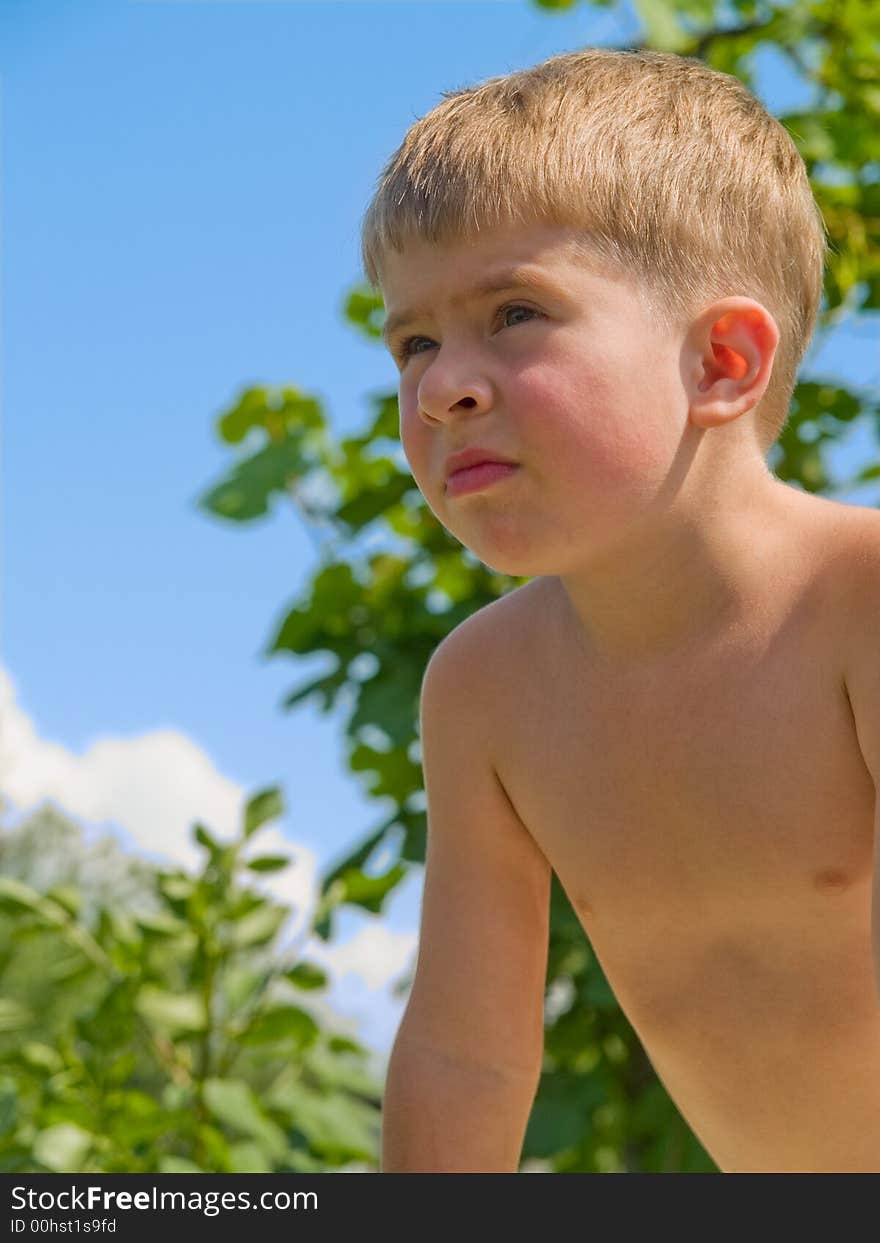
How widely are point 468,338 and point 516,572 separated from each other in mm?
181

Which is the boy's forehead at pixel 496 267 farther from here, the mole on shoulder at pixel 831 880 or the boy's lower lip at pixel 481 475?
the mole on shoulder at pixel 831 880

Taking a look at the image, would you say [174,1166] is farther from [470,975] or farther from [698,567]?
[698,567]

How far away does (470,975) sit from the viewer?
4.33ft

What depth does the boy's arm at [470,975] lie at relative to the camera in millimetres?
1292

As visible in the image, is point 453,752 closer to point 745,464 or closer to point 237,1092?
point 745,464

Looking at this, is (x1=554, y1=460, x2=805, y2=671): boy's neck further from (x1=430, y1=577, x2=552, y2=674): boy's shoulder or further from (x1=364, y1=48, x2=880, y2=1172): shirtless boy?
(x1=430, y1=577, x2=552, y2=674): boy's shoulder

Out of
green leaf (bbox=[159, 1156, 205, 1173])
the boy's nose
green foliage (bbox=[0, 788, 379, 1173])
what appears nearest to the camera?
the boy's nose

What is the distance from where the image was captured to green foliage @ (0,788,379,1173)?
230cm

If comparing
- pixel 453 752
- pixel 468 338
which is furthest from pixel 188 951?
pixel 468 338

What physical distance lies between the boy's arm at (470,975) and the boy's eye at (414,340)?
1.03ft

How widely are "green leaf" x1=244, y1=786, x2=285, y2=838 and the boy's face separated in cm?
138

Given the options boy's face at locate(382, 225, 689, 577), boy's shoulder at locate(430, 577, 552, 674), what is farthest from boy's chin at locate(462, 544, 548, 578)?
boy's shoulder at locate(430, 577, 552, 674)

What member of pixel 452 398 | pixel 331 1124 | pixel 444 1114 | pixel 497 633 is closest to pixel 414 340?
pixel 452 398

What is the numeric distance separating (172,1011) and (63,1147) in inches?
10.2
